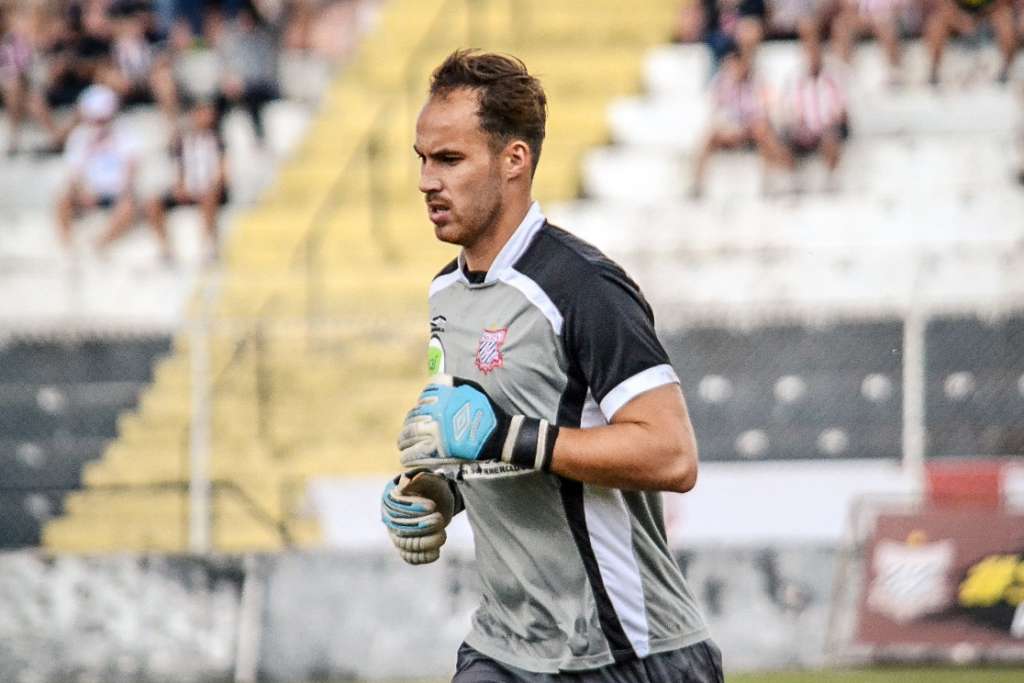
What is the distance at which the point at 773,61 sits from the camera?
13.3 meters

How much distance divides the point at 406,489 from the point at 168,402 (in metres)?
9.25

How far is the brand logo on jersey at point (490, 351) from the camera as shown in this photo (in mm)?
3498

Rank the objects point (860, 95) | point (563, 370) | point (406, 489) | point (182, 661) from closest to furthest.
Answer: point (563, 370) < point (406, 489) < point (182, 661) < point (860, 95)

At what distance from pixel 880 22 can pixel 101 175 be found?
22.4 ft

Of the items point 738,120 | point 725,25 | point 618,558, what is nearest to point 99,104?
point 725,25

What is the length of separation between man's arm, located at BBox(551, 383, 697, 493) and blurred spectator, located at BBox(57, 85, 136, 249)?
11520 millimetres

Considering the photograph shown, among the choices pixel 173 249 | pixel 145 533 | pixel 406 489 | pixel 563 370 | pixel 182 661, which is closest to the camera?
pixel 563 370

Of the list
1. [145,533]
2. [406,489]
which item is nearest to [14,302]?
[145,533]

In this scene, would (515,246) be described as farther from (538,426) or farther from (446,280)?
(538,426)

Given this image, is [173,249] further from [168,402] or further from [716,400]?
[716,400]

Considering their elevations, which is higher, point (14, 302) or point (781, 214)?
point (781, 214)

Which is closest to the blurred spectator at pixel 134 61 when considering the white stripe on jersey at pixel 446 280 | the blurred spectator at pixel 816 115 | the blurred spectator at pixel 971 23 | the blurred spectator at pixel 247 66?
the blurred spectator at pixel 247 66

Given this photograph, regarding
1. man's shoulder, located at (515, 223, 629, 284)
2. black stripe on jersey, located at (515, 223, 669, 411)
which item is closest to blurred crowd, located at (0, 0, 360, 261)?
man's shoulder, located at (515, 223, 629, 284)

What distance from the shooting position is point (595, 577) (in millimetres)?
3488
